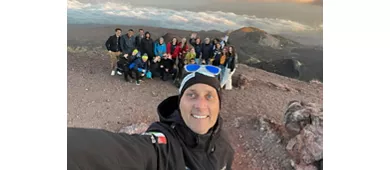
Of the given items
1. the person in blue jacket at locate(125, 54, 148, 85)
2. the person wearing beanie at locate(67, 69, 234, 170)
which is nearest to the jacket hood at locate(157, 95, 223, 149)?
the person wearing beanie at locate(67, 69, 234, 170)

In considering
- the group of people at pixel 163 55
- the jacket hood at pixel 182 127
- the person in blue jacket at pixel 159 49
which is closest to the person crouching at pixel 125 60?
the group of people at pixel 163 55

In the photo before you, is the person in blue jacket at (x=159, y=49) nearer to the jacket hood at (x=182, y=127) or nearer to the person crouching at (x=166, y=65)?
the person crouching at (x=166, y=65)

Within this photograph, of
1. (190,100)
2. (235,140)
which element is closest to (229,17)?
(235,140)

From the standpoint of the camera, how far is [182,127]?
1.00 m

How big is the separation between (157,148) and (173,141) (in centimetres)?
7

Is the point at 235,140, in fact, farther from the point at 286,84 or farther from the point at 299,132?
the point at 286,84

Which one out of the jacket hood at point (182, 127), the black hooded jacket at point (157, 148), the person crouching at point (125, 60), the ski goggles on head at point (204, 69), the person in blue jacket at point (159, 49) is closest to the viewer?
the black hooded jacket at point (157, 148)

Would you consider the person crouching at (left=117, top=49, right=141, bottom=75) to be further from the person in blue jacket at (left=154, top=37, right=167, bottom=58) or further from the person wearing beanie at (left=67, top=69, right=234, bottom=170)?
the person wearing beanie at (left=67, top=69, right=234, bottom=170)

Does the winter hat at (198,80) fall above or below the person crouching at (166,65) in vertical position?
above

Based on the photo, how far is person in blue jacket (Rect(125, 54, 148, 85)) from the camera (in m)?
2.27

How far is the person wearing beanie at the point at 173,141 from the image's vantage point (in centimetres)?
65
